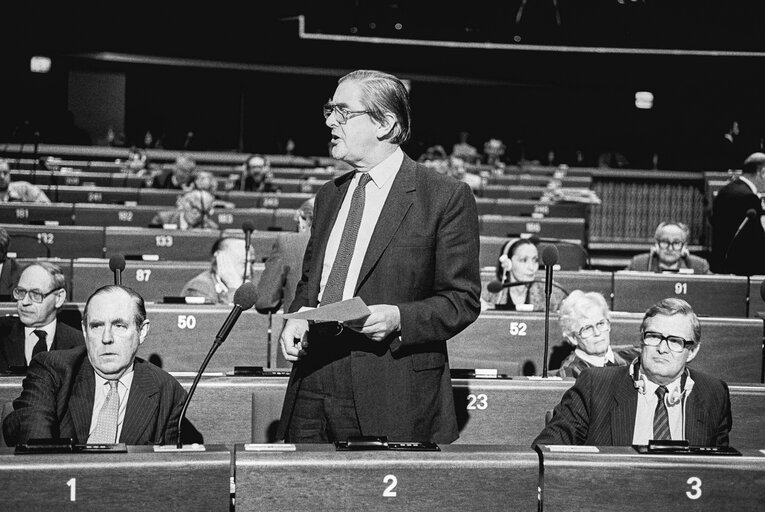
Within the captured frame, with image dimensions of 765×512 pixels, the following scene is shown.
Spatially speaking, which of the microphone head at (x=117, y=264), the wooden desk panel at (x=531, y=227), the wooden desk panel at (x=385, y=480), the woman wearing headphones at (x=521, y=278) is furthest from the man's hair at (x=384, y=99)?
the wooden desk panel at (x=531, y=227)

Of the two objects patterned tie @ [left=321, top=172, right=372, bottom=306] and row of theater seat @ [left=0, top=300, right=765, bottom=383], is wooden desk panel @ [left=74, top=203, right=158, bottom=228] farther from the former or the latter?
patterned tie @ [left=321, top=172, right=372, bottom=306]

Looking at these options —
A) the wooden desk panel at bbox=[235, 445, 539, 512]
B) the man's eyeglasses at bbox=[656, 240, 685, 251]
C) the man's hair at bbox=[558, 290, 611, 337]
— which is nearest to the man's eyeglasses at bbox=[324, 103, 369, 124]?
the wooden desk panel at bbox=[235, 445, 539, 512]

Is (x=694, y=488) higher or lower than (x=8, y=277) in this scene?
lower

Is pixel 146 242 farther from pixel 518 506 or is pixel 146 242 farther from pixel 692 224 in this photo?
pixel 692 224

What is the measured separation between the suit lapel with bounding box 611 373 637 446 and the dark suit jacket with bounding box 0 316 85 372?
210 centimetres

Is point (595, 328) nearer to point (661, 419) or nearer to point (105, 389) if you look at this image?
point (661, 419)

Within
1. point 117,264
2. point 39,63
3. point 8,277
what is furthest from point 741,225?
point 39,63

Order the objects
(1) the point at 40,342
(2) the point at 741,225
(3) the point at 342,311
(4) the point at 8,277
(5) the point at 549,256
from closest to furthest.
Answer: (3) the point at 342,311 < (5) the point at 549,256 < (1) the point at 40,342 < (4) the point at 8,277 < (2) the point at 741,225

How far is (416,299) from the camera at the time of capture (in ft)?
7.14

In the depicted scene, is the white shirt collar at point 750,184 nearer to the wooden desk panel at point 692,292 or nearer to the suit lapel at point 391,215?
the wooden desk panel at point 692,292

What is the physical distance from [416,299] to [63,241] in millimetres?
5225

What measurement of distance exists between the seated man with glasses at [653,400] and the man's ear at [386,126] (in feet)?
3.02

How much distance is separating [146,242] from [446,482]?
5595mm

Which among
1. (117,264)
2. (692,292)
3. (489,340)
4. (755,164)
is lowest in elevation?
(489,340)
